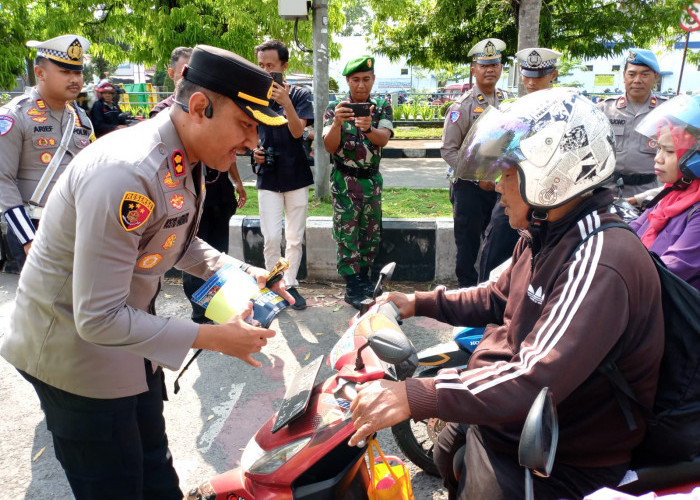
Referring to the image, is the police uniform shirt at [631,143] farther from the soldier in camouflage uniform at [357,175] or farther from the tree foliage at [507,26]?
the tree foliage at [507,26]

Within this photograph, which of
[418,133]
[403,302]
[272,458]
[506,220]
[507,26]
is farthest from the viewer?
[418,133]

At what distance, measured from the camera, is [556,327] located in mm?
1540

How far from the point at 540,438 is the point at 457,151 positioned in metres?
3.98

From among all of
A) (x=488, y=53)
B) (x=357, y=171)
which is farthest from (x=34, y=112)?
(x=488, y=53)

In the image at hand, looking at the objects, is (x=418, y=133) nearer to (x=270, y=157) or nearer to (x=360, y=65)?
(x=360, y=65)

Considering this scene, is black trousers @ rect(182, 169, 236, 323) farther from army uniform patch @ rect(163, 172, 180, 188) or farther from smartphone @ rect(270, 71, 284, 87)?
army uniform patch @ rect(163, 172, 180, 188)

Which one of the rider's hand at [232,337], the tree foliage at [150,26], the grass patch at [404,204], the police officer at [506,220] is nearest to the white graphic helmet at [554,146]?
the rider's hand at [232,337]

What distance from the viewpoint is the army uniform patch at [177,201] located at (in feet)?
5.77

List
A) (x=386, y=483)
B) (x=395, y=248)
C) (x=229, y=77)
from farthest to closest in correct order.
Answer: (x=395, y=248) < (x=386, y=483) < (x=229, y=77)

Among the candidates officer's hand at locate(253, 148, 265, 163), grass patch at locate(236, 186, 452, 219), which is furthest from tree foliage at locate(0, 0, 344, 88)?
officer's hand at locate(253, 148, 265, 163)

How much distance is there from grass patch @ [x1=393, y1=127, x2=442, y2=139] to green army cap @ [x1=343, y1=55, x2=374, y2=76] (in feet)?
37.2

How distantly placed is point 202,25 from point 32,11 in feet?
16.1

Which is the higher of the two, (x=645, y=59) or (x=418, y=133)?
(x=645, y=59)

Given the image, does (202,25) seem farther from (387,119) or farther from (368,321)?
(368,321)
